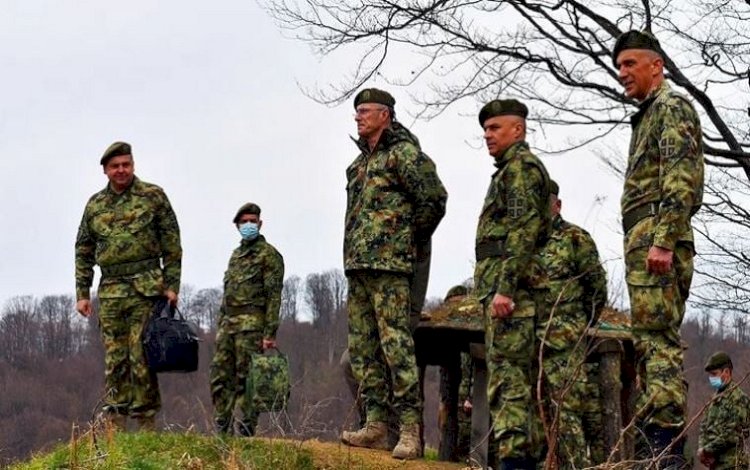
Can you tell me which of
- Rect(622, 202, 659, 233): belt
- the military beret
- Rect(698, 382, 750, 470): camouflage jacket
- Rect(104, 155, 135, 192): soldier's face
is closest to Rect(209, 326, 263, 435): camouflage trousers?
Rect(104, 155, 135, 192): soldier's face

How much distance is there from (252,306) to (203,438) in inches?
122

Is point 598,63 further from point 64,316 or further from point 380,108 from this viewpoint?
point 64,316

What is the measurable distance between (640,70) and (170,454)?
338 cm

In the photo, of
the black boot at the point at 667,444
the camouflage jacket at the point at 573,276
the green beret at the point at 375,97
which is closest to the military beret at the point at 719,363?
the camouflage jacket at the point at 573,276

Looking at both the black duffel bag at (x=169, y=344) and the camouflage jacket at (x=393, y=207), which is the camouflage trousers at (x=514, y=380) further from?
the black duffel bag at (x=169, y=344)

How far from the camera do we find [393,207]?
26.5 ft

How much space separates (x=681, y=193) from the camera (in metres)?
6.10

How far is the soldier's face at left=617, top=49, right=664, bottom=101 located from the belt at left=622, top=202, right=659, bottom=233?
59 centimetres

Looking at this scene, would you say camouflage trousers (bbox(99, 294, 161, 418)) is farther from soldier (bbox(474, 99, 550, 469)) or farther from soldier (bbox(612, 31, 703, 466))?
soldier (bbox(612, 31, 703, 466))

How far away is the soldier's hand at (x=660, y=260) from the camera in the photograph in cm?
602

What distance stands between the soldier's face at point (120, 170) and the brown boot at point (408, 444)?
2.91m

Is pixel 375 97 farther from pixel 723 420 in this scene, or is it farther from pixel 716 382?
pixel 723 420

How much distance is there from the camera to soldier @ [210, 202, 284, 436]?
10672 millimetres

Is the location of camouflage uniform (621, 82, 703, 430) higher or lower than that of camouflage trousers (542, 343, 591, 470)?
higher
